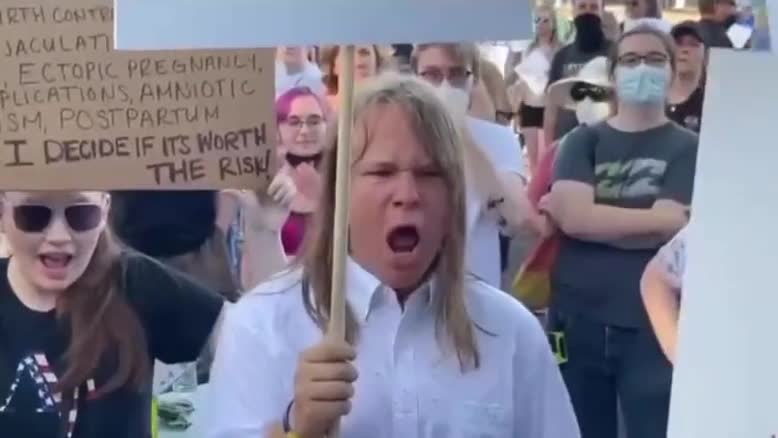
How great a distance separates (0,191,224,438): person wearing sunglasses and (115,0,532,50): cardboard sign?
1.25 metres

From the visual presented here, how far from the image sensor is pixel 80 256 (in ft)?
10.4

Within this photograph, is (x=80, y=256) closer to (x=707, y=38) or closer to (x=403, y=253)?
(x=403, y=253)

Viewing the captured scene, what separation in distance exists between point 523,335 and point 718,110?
0.61 metres

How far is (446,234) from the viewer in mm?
2395

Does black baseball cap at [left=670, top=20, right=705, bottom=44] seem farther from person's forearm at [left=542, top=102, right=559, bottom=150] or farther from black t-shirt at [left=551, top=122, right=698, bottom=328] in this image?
black t-shirt at [left=551, top=122, right=698, bottom=328]

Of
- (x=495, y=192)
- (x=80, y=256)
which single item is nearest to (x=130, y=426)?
(x=80, y=256)

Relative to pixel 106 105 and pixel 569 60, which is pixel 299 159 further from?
pixel 569 60

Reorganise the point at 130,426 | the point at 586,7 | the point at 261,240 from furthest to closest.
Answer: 1. the point at 586,7
2. the point at 261,240
3. the point at 130,426

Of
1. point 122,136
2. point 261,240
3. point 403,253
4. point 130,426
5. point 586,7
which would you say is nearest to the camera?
point 403,253

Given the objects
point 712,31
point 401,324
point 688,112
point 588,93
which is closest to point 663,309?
point 688,112

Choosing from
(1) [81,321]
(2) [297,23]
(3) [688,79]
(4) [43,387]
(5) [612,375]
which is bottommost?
(5) [612,375]

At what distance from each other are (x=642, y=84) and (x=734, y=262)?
2.53 metres

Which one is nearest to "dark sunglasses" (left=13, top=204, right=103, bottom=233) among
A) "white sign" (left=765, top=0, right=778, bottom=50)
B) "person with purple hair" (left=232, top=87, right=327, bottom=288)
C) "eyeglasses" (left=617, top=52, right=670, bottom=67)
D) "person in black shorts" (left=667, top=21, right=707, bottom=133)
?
"person with purple hair" (left=232, top=87, right=327, bottom=288)

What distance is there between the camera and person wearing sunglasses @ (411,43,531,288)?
3893 millimetres
